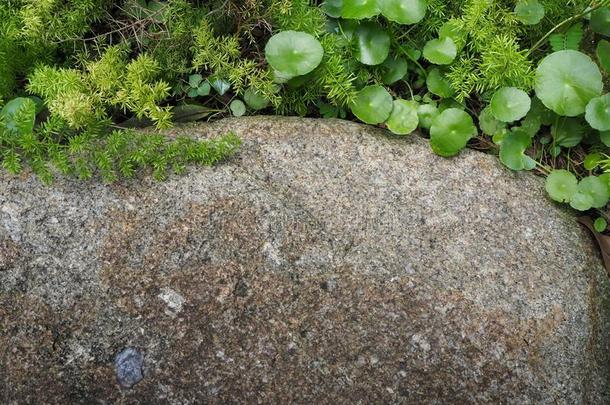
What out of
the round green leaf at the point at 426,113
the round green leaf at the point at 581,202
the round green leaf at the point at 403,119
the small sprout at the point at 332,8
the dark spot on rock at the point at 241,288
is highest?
the small sprout at the point at 332,8

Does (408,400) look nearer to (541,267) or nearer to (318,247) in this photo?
(318,247)

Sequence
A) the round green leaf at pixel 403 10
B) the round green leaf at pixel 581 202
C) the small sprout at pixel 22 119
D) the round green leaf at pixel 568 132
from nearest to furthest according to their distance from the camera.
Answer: the small sprout at pixel 22 119 < the round green leaf at pixel 581 202 < the round green leaf at pixel 403 10 < the round green leaf at pixel 568 132

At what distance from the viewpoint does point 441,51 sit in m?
2.63

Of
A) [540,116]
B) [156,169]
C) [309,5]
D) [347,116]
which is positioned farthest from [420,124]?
[156,169]

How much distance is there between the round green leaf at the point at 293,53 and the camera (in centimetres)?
250

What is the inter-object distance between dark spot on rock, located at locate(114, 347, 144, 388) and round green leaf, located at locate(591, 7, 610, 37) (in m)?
2.33

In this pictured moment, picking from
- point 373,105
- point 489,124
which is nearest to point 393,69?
point 373,105

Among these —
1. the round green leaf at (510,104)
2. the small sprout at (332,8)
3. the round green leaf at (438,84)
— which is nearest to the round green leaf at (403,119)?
the round green leaf at (438,84)

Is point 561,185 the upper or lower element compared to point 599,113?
lower

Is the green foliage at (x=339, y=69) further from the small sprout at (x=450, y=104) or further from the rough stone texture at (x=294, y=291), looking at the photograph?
the rough stone texture at (x=294, y=291)

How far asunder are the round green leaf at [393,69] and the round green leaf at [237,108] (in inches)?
25.8

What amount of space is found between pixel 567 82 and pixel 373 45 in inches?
32.5

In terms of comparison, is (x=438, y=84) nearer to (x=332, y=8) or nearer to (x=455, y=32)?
(x=455, y=32)

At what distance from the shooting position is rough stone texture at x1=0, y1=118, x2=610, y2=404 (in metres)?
1.90
